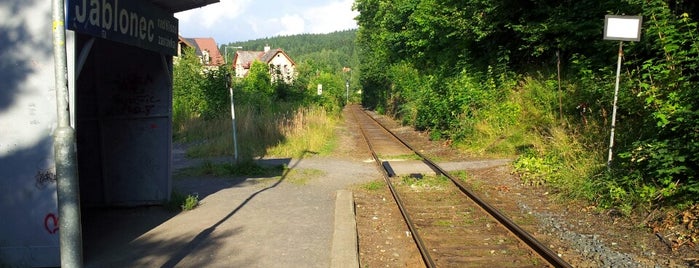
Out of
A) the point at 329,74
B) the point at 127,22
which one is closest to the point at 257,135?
the point at 127,22

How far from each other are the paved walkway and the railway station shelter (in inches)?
24.5

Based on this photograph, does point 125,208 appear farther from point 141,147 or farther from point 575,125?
point 575,125

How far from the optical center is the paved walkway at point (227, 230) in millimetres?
5715

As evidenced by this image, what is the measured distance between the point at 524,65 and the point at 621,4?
717 centimetres

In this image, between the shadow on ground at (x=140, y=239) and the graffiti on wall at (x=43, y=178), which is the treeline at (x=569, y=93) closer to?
the shadow on ground at (x=140, y=239)

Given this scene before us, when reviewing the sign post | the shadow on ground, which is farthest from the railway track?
the shadow on ground

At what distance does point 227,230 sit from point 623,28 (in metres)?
6.64

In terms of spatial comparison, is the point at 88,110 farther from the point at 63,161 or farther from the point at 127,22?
the point at 63,161

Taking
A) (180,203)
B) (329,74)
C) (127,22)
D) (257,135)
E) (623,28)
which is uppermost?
(329,74)

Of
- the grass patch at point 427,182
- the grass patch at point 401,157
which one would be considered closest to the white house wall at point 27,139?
the grass patch at point 427,182

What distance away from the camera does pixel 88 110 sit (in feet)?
26.1

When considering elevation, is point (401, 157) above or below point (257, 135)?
below

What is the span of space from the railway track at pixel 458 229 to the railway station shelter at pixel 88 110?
13.2ft

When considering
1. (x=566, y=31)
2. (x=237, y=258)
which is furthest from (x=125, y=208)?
(x=566, y=31)
